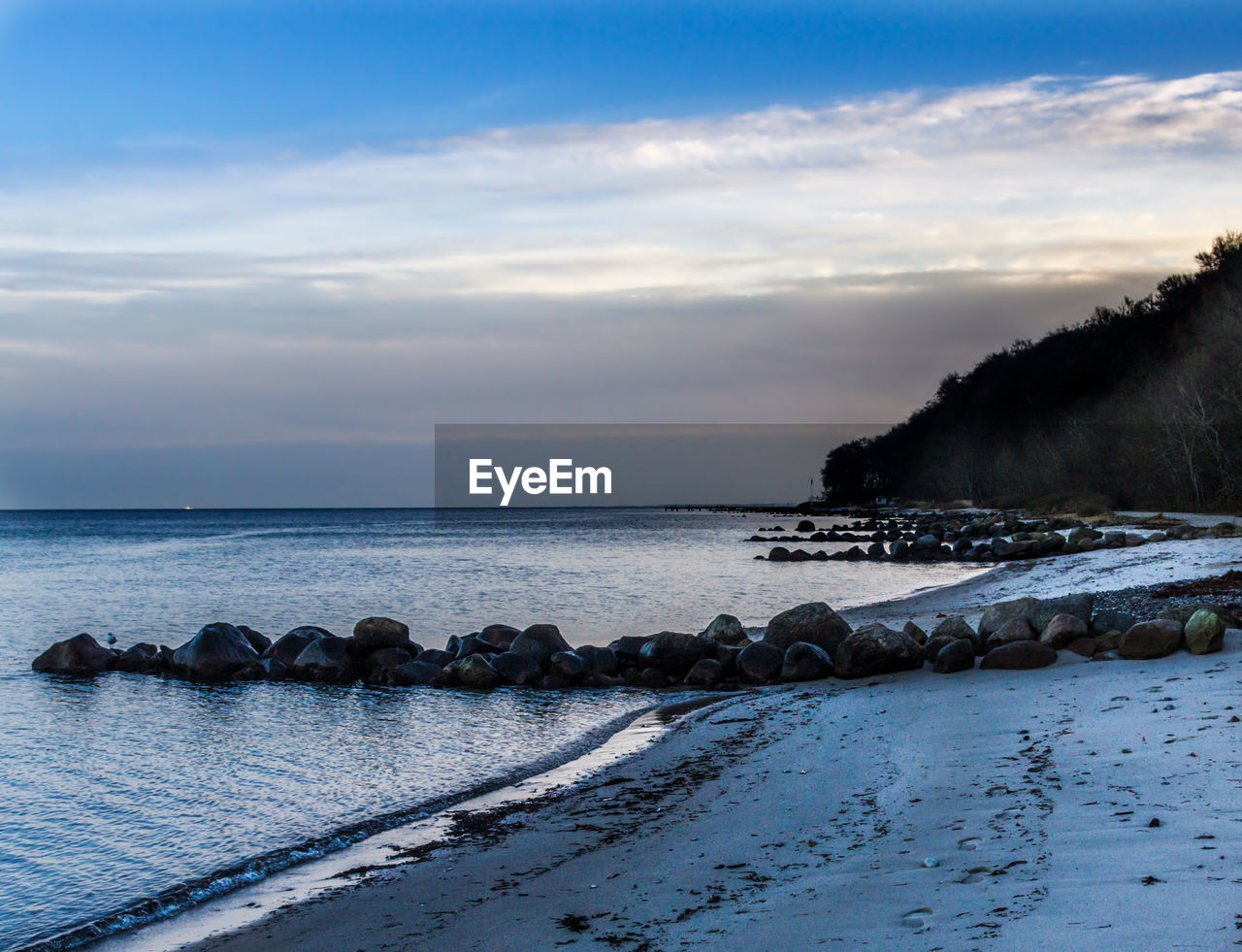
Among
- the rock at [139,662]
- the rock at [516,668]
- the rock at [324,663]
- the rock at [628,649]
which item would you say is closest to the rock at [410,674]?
the rock at [324,663]

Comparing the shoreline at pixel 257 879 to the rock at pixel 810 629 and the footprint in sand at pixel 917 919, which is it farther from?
the rock at pixel 810 629

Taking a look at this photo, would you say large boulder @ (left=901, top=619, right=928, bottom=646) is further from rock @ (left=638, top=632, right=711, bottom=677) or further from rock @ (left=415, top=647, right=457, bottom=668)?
rock @ (left=415, top=647, right=457, bottom=668)

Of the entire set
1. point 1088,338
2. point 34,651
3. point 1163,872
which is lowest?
point 34,651

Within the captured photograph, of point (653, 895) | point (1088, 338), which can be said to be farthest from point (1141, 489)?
point (653, 895)

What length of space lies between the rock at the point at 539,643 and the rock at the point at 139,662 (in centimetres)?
614

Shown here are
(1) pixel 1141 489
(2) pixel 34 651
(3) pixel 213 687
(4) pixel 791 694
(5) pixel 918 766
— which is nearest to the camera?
(5) pixel 918 766

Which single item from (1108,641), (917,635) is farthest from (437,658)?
(1108,641)

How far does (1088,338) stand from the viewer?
272ft

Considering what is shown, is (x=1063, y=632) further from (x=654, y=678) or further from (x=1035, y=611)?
(x=654, y=678)

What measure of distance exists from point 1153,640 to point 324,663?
11718mm

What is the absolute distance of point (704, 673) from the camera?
541 inches

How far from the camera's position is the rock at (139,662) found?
626 inches

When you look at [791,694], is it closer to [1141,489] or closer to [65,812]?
[65,812]

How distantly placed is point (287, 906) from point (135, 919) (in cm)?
95
